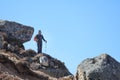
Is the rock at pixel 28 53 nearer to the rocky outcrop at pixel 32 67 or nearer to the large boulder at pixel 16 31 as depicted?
the rocky outcrop at pixel 32 67

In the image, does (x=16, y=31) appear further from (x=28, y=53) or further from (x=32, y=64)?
(x=32, y=64)

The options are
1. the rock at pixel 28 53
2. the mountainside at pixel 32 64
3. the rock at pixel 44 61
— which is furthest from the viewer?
the rock at pixel 28 53

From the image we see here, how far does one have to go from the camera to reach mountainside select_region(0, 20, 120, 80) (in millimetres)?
13094

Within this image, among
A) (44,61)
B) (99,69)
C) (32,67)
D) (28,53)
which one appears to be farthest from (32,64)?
(99,69)

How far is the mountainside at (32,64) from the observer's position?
13094mm

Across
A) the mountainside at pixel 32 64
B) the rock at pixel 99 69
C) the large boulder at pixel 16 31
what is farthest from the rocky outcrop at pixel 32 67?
the rock at pixel 99 69

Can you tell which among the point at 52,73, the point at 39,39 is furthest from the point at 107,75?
the point at 39,39

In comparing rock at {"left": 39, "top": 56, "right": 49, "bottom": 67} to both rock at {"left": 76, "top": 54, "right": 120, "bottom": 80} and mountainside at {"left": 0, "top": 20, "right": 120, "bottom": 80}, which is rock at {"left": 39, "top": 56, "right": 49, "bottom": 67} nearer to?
mountainside at {"left": 0, "top": 20, "right": 120, "bottom": 80}

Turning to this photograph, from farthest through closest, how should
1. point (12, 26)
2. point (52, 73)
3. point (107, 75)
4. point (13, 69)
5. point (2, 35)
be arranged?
point (12, 26) < point (2, 35) < point (52, 73) < point (13, 69) < point (107, 75)

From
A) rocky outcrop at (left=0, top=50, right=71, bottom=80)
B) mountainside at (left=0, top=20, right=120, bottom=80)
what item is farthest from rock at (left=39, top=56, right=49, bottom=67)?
rocky outcrop at (left=0, top=50, right=71, bottom=80)

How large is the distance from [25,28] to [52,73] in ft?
29.4

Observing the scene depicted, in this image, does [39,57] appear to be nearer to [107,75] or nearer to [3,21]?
[3,21]

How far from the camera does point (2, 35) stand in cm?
3412

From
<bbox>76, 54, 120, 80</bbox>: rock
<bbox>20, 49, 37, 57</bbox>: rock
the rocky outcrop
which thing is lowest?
<bbox>76, 54, 120, 80</bbox>: rock
